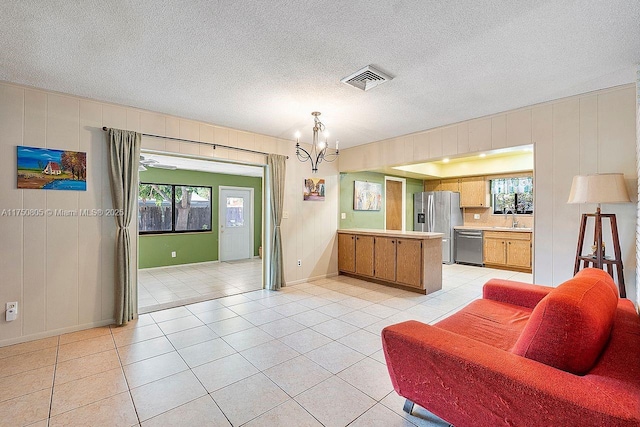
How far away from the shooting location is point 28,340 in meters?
2.86

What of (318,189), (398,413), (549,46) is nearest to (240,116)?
(318,189)

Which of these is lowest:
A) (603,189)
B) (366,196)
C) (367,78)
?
(603,189)

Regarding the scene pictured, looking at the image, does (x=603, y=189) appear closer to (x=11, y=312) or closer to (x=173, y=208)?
(x=11, y=312)

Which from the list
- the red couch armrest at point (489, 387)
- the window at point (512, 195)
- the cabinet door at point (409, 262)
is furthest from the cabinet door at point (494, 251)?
the red couch armrest at point (489, 387)

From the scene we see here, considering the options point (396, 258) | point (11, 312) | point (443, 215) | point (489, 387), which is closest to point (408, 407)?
point (489, 387)

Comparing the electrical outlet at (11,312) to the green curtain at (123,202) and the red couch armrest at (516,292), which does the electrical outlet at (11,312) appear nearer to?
the green curtain at (123,202)

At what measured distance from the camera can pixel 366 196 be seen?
642 cm

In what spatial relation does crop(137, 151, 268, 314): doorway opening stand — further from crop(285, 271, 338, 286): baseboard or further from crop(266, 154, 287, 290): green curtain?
crop(285, 271, 338, 286): baseboard

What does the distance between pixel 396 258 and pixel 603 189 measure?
2.69 m

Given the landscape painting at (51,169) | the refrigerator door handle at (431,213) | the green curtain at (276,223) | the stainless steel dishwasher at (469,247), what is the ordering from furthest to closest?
the refrigerator door handle at (431,213)
the stainless steel dishwasher at (469,247)
the green curtain at (276,223)
the landscape painting at (51,169)

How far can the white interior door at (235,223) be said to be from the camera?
7.45 meters

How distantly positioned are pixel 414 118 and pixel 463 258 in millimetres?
4332

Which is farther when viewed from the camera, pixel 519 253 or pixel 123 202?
pixel 519 253

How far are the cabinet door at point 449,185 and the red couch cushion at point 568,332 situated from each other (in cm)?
630
